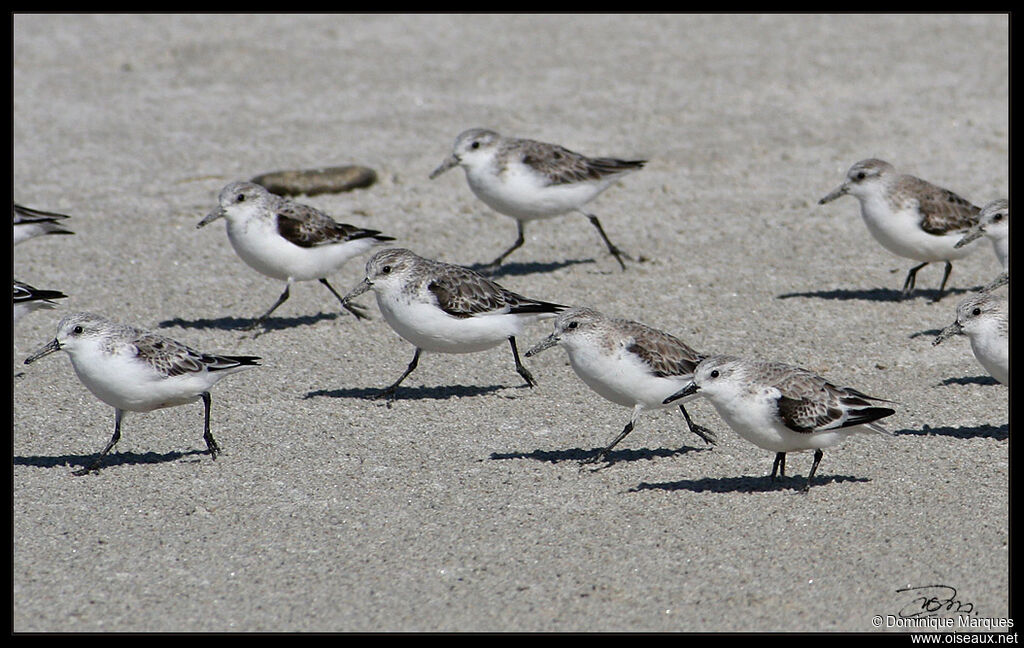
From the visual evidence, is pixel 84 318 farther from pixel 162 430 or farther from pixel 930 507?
pixel 930 507

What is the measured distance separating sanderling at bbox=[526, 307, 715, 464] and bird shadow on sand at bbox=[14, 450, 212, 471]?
2570 mm

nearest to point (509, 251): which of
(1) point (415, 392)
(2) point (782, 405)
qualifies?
(1) point (415, 392)

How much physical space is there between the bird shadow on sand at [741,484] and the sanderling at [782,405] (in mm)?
236

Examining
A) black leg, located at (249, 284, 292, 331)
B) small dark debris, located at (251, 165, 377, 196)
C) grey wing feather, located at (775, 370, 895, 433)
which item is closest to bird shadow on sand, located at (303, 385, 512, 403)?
black leg, located at (249, 284, 292, 331)

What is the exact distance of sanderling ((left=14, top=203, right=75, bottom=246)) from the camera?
1252 cm

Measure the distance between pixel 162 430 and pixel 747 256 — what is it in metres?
6.25

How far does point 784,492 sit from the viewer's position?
A: 8.34 metres

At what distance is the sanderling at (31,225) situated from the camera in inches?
493

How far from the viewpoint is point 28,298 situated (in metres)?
10.4

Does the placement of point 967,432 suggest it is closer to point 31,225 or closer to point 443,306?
point 443,306

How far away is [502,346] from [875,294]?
11.8ft

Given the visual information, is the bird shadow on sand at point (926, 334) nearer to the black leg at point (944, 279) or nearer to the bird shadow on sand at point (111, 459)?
the black leg at point (944, 279)

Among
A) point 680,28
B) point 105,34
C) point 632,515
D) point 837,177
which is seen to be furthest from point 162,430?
point 680,28
